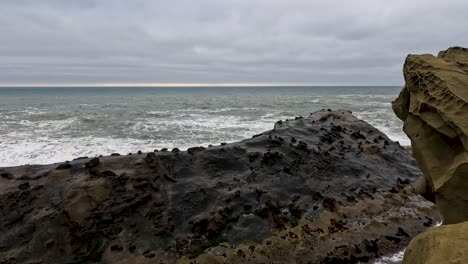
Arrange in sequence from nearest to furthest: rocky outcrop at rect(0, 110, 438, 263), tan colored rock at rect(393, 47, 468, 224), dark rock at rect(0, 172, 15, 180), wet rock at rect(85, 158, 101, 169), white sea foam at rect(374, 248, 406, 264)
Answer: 1. tan colored rock at rect(393, 47, 468, 224)
2. rocky outcrop at rect(0, 110, 438, 263)
3. white sea foam at rect(374, 248, 406, 264)
4. wet rock at rect(85, 158, 101, 169)
5. dark rock at rect(0, 172, 15, 180)

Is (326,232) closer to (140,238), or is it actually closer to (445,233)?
(140,238)

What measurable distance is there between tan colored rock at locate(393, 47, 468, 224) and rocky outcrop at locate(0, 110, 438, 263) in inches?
63.7

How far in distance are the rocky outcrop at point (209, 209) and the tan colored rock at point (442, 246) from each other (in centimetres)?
286

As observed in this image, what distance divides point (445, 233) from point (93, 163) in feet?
18.3

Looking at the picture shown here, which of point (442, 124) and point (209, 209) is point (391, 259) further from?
point (209, 209)

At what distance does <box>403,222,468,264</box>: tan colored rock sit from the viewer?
8.27 feet

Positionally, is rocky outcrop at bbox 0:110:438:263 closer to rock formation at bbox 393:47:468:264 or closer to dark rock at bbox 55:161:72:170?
dark rock at bbox 55:161:72:170

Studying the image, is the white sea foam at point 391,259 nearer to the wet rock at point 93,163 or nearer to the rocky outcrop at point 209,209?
the rocky outcrop at point 209,209

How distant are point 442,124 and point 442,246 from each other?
2.25m

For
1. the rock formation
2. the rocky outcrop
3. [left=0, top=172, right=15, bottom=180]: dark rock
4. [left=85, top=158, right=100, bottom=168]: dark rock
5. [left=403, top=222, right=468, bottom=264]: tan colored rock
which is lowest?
the rocky outcrop

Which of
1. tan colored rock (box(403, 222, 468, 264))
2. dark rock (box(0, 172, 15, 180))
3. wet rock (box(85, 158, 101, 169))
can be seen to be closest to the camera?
tan colored rock (box(403, 222, 468, 264))

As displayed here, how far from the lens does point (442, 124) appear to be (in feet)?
14.8

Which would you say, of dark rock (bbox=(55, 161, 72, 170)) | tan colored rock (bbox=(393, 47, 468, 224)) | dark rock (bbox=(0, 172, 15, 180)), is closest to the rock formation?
tan colored rock (bbox=(393, 47, 468, 224))

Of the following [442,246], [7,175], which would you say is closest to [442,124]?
[442,246]
